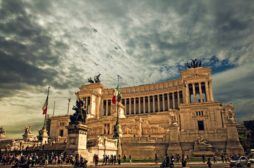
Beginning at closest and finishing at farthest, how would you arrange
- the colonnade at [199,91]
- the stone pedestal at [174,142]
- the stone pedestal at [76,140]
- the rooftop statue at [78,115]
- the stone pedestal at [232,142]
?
the stone pedestal at [76,140]
the rooftop statue at [78,115]
the stone pedestal at [232,142]
the stone pedestal at [174,142]
the colonnade at [199,91]

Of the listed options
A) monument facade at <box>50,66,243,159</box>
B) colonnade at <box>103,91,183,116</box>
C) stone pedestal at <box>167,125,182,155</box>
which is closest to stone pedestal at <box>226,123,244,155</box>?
monument facade at <box>50,66,243,159</box>

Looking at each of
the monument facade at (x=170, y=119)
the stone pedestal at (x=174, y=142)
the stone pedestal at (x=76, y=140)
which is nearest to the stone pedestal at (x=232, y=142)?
the monument facade at (x=170, y=119)

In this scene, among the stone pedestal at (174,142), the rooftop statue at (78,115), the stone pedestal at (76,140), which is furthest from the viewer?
the stone pedestal at (174,142)

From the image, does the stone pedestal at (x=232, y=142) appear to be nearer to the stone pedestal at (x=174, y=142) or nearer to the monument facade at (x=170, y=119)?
the monument facade at (x=170, y=119)

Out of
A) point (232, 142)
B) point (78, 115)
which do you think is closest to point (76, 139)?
point (78, 115)

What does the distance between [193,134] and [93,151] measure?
70.3ft

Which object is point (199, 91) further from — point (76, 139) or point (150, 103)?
point (76, 139)

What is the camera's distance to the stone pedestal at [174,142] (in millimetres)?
39303

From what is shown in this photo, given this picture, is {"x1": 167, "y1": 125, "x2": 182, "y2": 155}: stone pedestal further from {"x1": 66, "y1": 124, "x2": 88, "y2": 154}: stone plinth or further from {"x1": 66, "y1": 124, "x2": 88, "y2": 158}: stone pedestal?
{"x1": 66, "y1": 124, "x2": 88, "y2": 154}: stone plinth

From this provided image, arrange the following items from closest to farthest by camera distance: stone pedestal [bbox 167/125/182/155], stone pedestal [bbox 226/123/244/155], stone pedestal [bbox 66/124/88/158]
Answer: stone pedestal [bbox 66/124/88/158] < stone pedestal [bbox 226/123/244/155] < stone pedestal [bbox 167/125/182/155]

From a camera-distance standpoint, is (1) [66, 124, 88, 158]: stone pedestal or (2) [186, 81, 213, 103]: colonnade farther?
(2) [186, 81, 213, 103]: colonnade

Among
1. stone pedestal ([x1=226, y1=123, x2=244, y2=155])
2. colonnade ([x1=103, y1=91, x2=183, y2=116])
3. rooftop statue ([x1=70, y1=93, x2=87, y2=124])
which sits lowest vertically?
stone pedestal ([x1=226, y1=123, x2=244, y2=155])

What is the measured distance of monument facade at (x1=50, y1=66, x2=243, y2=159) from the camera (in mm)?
39562

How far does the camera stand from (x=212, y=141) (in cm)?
4050
